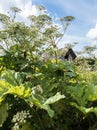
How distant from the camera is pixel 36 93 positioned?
2.84m

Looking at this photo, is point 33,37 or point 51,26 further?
point 51,26

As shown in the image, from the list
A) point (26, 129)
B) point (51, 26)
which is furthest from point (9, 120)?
point (51, 26)

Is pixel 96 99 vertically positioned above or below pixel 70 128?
above

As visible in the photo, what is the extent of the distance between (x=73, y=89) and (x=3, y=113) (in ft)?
2.04

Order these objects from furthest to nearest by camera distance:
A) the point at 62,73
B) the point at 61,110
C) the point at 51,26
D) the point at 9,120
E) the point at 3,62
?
the point at 51,26, the point at 3,62, the point at 62,73, the point at 9,120, the point at 61,110

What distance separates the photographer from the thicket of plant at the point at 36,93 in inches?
110

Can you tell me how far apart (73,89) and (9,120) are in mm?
631

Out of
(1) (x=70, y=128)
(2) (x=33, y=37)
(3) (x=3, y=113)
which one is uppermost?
(2) (x=33, y=37)

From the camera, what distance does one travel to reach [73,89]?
3.05 m

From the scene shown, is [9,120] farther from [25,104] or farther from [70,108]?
[70,108]

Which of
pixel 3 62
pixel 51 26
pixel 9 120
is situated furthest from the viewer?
pixel 51 26

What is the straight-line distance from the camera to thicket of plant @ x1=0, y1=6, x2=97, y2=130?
280 centimetres

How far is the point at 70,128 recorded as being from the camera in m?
3.14

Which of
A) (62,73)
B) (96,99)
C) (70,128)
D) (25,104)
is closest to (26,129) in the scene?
(25,104)
